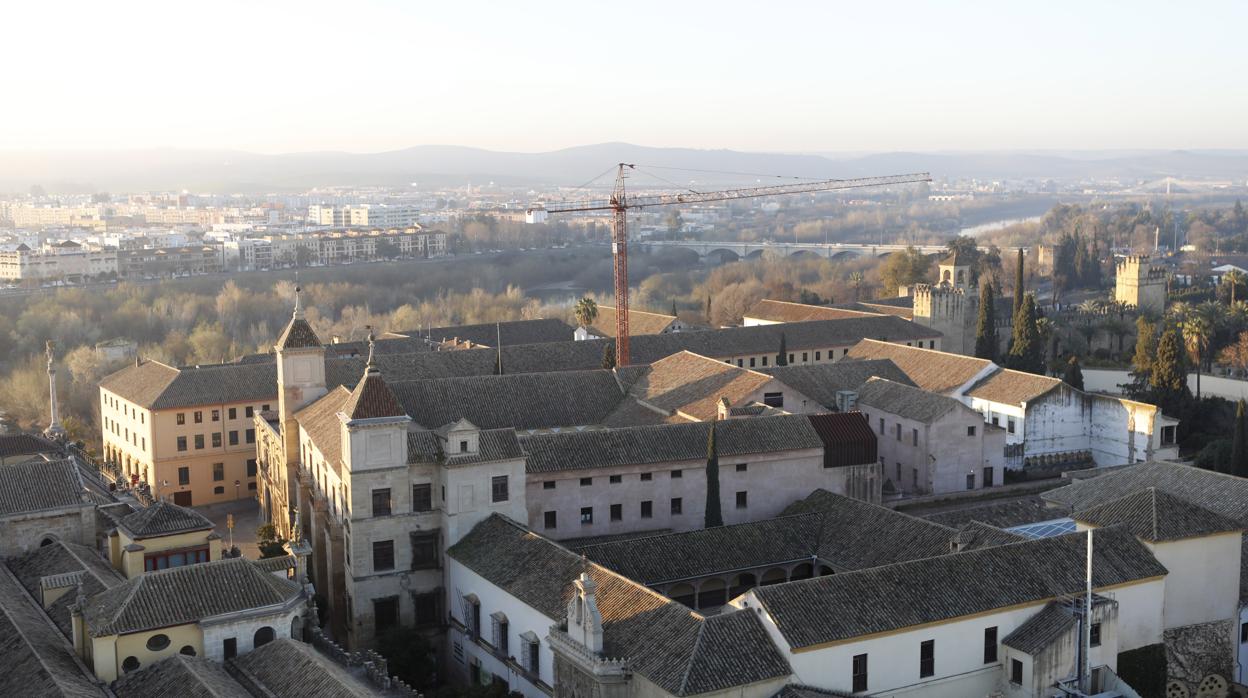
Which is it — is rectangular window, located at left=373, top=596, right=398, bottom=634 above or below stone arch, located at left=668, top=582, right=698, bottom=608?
below

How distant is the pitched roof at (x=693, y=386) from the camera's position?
4397cm

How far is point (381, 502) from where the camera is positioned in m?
33.8

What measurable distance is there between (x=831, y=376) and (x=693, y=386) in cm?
648

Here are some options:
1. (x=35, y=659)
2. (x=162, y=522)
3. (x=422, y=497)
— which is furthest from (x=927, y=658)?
(x=162, y=522)

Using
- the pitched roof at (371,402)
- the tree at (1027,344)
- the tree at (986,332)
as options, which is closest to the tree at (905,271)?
the tree at (986,332)

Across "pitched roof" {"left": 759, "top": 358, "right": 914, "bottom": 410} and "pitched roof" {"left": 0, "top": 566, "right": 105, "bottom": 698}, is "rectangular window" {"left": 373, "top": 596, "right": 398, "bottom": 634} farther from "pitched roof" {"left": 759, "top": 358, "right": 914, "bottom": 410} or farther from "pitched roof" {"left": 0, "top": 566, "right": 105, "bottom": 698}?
"pitched roof" {"left": 759, "top": 358, "right": 914, "bottom": 410}

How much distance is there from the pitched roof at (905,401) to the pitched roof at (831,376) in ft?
3.13

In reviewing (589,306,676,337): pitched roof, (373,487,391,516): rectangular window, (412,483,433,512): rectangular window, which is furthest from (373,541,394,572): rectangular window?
(589,306,676,337): pitched roof

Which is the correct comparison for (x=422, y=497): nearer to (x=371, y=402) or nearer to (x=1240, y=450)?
(x=371, y=402)

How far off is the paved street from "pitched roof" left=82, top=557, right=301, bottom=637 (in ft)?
49.0

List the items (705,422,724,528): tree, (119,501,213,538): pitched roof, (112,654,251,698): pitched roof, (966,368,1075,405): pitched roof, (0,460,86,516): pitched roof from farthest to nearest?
(966,368,1075,405): pitched roof, (705,422,724,528): tree, (0,460,86,516): pitched roof, (119,501,213,538): pitched roof, (112,654,251,698): pitched roof

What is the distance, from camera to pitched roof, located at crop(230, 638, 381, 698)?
24.8 metres

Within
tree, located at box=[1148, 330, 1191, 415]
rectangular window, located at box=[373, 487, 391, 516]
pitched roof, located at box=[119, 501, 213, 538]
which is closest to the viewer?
pitched roof, located at box=[119, 501, 213, 538]

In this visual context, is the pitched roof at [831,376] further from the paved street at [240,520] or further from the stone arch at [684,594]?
the paved street at [240,520]
